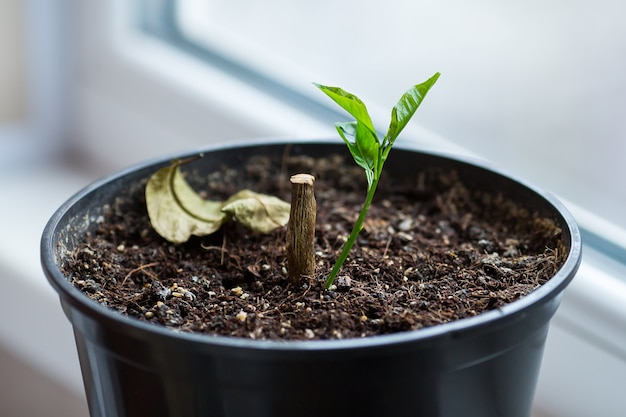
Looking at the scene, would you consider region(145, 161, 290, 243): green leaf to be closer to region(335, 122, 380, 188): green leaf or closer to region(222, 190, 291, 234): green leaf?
region(222, 190, 291, 234): green leaf

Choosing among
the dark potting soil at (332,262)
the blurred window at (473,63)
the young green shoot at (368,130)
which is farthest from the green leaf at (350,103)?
the blurred window at (473,63)

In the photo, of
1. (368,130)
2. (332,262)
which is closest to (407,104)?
(368,130)

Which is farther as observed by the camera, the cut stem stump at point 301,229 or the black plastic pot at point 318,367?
the cut stem stump at point 301,229

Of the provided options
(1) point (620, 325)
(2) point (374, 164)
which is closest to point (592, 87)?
(1) point (620, 325)

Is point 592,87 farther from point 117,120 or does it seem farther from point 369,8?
point 117,120

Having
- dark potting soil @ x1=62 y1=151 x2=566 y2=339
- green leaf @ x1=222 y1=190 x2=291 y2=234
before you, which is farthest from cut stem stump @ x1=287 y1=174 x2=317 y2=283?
green leaf @ x1=222 y1=190 x2=291 y2=234

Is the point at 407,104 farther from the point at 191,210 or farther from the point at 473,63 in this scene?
the point at 473,63

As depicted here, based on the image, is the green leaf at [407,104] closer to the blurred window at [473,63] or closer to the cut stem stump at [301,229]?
the cut stem stump at [301,229]

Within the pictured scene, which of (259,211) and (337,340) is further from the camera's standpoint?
(259,211)
